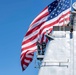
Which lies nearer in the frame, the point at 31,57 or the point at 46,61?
the point at 46,61

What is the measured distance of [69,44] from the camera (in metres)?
18.2

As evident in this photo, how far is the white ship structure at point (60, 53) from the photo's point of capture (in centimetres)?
1755

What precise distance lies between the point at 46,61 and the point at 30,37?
3515mm

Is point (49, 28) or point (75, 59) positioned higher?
point (49, 28)

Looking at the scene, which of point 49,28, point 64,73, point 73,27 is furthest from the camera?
point 49,28

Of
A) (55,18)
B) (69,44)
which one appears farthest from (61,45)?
(55,18)

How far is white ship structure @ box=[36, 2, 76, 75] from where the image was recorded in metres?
17.5

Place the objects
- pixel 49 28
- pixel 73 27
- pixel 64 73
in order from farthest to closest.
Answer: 1. pixel 49 28
2. pixel 73 27
3. pixel 64 73

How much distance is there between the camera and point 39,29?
21.1 m

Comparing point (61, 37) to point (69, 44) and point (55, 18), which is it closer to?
point (69, 44)

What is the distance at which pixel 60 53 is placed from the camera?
17922 mm

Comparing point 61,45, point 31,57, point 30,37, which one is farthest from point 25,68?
point 61,45

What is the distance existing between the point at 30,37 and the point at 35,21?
126cm

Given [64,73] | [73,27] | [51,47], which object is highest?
[73,27]
